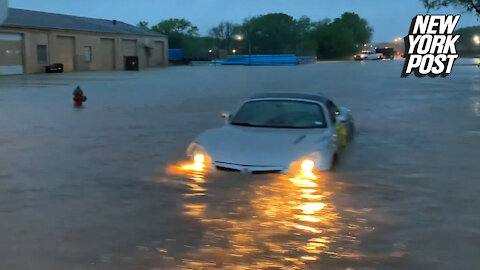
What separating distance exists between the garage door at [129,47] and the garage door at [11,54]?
1616 cm

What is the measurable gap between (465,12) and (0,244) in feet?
151

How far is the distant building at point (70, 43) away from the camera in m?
43.5

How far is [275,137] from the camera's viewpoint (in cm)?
793

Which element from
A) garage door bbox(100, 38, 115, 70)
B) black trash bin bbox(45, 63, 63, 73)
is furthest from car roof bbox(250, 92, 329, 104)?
garage door bbox(100, 38, 115, 70)

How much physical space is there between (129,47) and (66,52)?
1091 cm

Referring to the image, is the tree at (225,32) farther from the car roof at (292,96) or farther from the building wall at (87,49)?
the car roof at (292,96)

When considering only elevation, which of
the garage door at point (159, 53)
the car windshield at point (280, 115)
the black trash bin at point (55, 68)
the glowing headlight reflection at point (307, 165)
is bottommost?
the glowing headlight reflection at point (307, 165)

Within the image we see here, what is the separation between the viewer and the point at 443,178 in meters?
8.19

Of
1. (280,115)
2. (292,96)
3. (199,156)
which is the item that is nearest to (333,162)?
(280,115)

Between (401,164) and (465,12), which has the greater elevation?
(465,12)

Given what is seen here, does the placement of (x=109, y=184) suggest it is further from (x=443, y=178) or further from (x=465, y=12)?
(x=465, y=12)

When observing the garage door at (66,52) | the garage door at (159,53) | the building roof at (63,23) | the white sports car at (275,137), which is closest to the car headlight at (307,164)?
the white sports car at (275,137)

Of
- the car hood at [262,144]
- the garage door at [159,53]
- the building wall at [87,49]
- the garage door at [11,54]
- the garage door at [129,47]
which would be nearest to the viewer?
the car hood at [262,144]

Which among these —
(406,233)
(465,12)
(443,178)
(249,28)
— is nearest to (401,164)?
(443,178)
